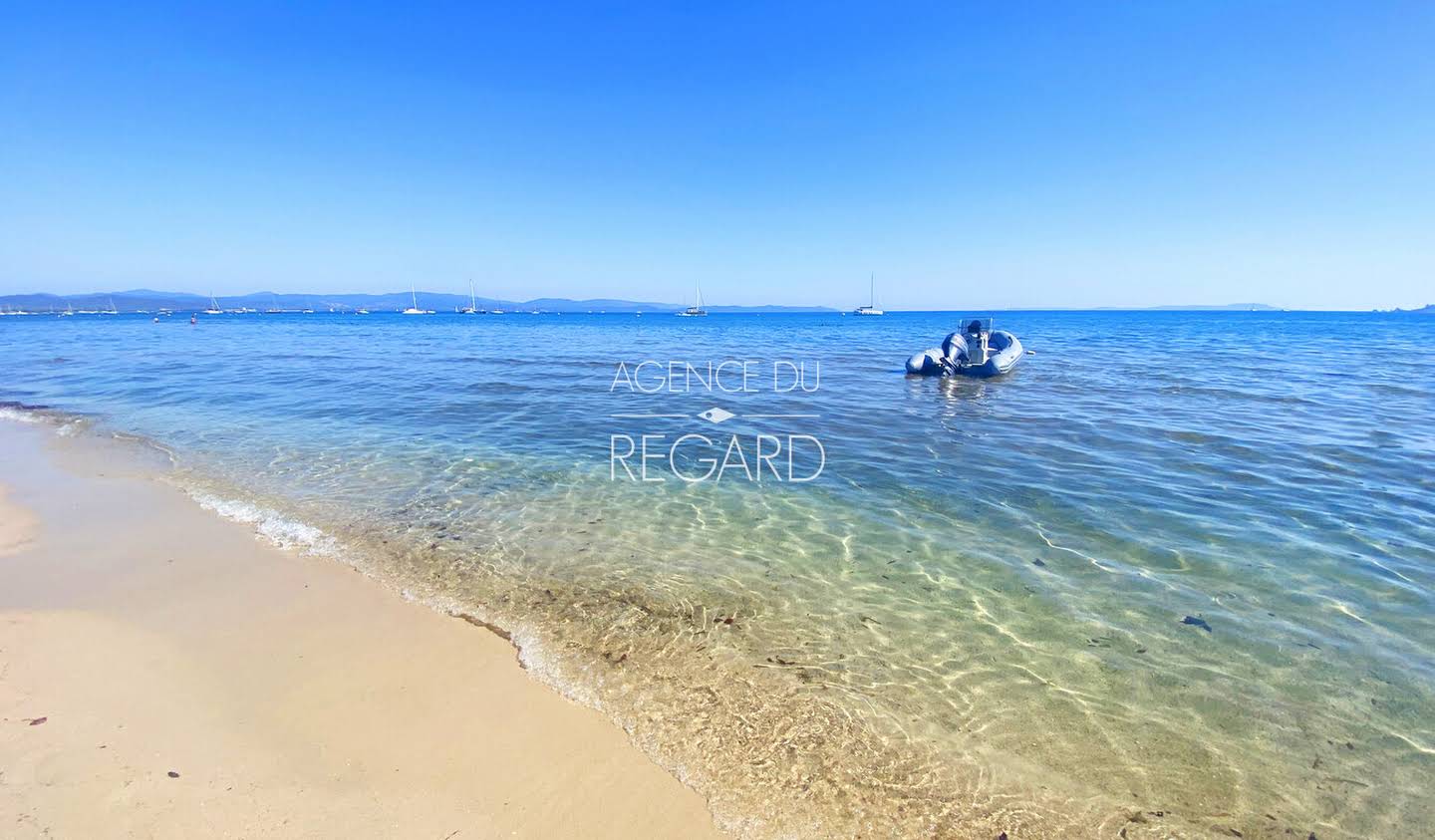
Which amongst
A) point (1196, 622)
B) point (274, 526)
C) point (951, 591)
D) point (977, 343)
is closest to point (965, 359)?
point (977, 343)

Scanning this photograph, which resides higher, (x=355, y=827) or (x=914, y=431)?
(x=914, y=431)

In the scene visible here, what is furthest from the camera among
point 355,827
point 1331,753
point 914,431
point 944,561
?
point 914,431

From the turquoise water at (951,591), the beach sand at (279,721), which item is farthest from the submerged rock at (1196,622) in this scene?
the beach sand at (279,721)

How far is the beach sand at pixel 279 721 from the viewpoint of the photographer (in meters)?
2.92

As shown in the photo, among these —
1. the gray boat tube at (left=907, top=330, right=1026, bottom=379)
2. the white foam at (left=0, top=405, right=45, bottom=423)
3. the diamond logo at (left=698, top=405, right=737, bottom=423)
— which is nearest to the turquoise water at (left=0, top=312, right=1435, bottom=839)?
the diamond logo at (left=698, top=405, right=737, bottom=423)

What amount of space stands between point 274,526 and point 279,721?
4.15 metres

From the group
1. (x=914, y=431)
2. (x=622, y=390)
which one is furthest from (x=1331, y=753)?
(x=622, y=390)

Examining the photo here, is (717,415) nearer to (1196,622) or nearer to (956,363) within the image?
(1196,622)

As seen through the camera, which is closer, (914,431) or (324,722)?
(324,722)

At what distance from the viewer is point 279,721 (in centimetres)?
355

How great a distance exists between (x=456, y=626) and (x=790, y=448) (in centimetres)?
693

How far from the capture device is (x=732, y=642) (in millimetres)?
4531

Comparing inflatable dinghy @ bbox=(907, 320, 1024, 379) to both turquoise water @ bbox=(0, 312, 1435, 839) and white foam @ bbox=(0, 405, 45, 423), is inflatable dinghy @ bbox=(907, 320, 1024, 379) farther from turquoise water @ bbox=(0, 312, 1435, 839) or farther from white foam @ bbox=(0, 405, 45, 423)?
white foam @ bbox=(0, 405, 45, 423)

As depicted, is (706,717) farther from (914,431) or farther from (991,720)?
(914,431)
